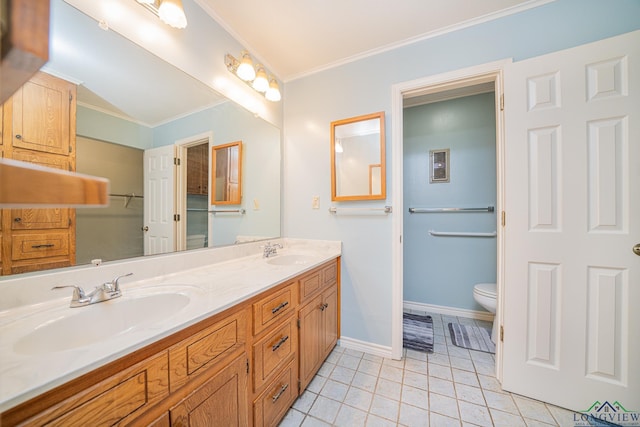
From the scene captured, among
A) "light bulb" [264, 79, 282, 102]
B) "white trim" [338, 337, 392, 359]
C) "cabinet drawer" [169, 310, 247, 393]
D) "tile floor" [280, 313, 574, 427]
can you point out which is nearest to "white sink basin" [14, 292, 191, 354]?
"cabinet drawer" [169, 310, 247, 393]

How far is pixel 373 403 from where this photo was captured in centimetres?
132

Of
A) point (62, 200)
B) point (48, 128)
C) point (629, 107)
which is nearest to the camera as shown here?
point (62, 200)

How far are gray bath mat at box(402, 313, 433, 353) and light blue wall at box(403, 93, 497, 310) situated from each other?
0.92 ft

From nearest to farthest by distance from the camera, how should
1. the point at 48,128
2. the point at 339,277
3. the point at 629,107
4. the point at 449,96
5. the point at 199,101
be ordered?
the point at 48,128 → the point at 629,107 → the point at 199,101 → the point at 339,277 → the point at 449,96

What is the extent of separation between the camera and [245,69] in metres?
1.56

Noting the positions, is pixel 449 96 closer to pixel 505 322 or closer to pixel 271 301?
pixel 505 322

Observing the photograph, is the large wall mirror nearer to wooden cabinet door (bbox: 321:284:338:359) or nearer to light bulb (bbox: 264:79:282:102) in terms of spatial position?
light bulb (bbox: 264:79:282:102)

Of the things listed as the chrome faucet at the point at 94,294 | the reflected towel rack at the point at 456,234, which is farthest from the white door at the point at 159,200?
the reflected towel rack at the point at 456,234

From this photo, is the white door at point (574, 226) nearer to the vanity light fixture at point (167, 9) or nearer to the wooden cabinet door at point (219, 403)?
the wooden cabinet door at point (219, 403)

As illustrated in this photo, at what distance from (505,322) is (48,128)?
241cm

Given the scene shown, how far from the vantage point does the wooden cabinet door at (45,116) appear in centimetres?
78

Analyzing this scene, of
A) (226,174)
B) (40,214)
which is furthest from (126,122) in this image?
(226,174)

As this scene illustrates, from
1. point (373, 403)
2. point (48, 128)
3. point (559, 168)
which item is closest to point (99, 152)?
point (48, 128)

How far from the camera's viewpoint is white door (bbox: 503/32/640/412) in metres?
1.15
